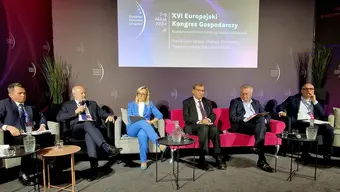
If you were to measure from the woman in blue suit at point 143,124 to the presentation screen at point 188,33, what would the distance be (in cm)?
90

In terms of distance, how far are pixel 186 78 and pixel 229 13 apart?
133 centimetres

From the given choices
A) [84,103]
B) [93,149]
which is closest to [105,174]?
[93,149]

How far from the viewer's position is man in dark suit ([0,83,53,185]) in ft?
11.1

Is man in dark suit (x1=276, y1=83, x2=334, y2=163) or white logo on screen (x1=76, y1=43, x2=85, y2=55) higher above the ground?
white logo on screen (x1=76, y1=43, x2=85, y2=55)

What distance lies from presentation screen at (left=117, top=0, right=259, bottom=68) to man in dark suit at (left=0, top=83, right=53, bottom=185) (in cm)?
172

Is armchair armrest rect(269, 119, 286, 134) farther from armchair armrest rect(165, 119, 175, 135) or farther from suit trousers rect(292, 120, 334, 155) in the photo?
armchair armrest rect(165, 119, 175, 135)

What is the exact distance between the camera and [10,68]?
393cm

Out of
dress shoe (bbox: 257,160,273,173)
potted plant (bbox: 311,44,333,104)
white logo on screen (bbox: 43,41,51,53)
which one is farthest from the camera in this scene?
potted plant (bbox: 311,44,333,104)

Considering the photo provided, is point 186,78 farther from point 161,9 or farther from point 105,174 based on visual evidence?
point 105,174

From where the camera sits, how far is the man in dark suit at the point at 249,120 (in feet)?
13.2

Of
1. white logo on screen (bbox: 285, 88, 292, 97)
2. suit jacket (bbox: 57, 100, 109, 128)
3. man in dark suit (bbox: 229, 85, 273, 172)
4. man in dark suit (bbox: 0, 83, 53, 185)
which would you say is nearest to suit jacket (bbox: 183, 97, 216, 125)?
man in dark suit (bbox: 229, 85, 273, 172)

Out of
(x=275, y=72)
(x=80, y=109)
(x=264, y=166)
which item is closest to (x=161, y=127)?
(x=80, y=109)

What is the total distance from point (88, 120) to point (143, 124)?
81 centimetres

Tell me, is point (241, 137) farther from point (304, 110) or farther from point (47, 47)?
point (47, 47)
